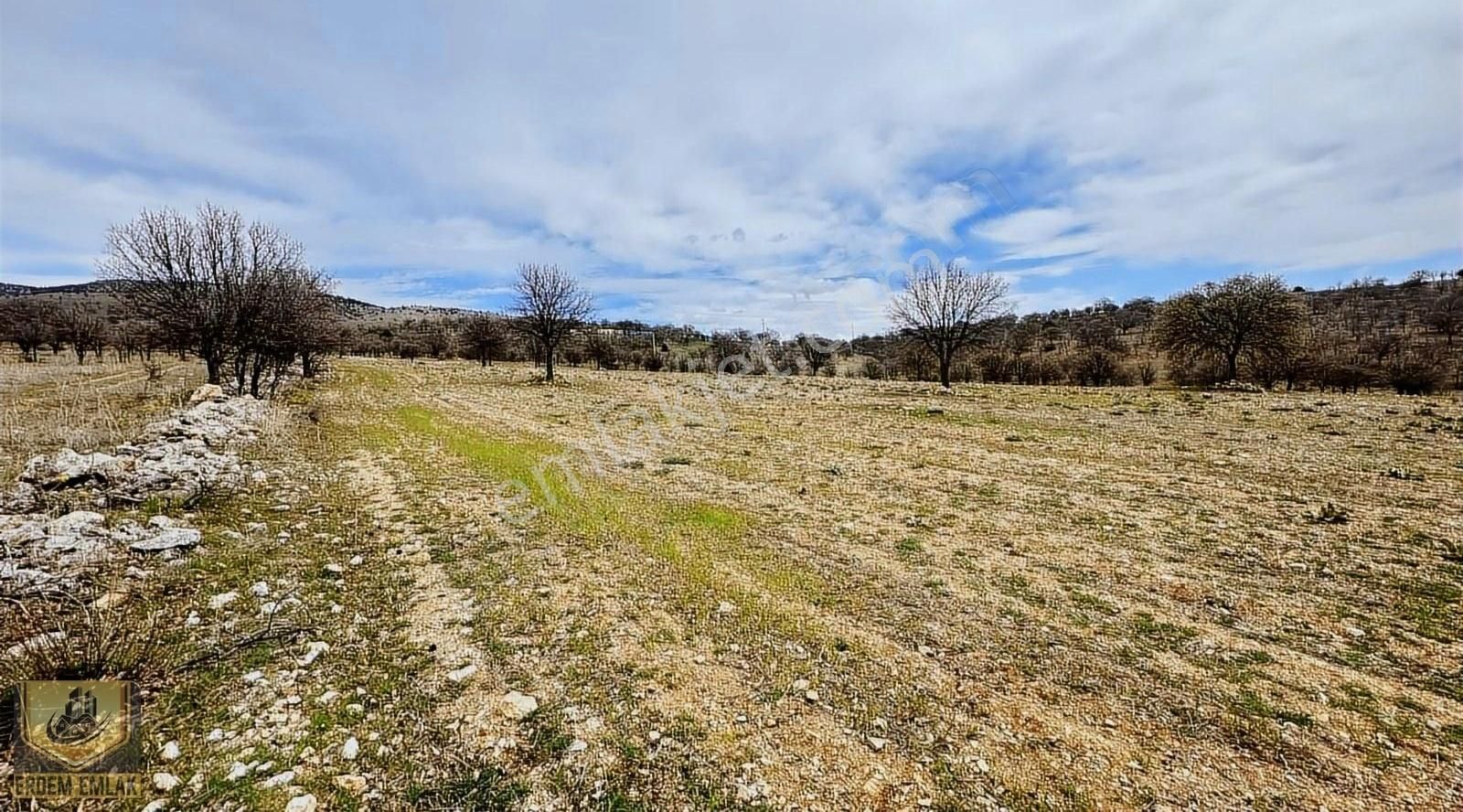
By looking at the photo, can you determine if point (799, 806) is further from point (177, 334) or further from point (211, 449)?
point (177, 334)

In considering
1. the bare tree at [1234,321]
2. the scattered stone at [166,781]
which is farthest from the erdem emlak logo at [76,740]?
the bare tree at [1234,321]

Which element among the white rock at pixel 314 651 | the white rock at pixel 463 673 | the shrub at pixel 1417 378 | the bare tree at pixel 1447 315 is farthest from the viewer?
the bare tree at pixel 1447 315

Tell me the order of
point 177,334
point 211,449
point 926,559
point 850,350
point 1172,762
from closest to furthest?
point 1172,762 < point 926,559 < point 211,449 < point 177,334 < point 850,350

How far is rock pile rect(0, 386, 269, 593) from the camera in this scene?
4750 millimetres

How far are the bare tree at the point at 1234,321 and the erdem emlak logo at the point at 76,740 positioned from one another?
39.7m

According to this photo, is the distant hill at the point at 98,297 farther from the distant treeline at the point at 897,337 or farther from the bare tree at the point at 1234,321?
the bare tree at the point at 1234,321

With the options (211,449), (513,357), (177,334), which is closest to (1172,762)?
(211,449)

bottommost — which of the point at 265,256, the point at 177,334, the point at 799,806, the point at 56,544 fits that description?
the point at 799,806

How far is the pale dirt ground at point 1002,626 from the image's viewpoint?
2922 mm

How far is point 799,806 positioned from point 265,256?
76.1 feet

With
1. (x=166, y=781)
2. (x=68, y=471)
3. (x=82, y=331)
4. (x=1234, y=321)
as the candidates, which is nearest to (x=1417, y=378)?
(x=1234, y=321)

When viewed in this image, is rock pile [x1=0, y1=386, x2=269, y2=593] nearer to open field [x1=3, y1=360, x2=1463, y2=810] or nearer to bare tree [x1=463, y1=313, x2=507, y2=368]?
open field [x1=3, y1=360, x2=1463, y2=810]

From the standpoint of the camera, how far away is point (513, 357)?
69.4m

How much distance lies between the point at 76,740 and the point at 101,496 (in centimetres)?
527
